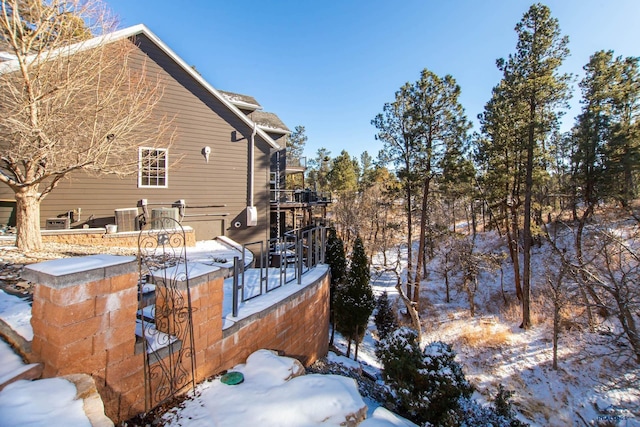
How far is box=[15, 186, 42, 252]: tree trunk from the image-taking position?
5801mm

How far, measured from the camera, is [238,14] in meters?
10.1

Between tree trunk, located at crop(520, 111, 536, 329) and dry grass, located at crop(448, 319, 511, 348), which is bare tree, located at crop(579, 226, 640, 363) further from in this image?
dry grass, located at crop(448, 319, 511, 348)

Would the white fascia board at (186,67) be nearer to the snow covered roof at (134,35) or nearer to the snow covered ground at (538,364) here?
the snow covered roof at (134,35)

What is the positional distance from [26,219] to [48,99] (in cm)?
260

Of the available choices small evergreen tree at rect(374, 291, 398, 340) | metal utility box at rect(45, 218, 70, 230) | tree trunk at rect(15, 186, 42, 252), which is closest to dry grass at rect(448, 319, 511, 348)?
small evergreen tree at rect(374, 291, 398, 340)

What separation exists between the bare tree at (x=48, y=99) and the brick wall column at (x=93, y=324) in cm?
464

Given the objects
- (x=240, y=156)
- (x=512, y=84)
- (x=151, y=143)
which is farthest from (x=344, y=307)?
(x=512, y=84)

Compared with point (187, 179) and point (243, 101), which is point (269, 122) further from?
point (187, 179)

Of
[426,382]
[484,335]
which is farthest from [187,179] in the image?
[484,335]

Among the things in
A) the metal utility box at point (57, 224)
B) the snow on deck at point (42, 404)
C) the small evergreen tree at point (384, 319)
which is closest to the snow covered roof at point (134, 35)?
the metal utility box at point (57, 224)

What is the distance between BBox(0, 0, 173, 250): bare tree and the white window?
2.40 metres

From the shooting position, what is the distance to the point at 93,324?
2.17m

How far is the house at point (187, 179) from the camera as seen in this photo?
28.4ft

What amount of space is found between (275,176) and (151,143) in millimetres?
6409
